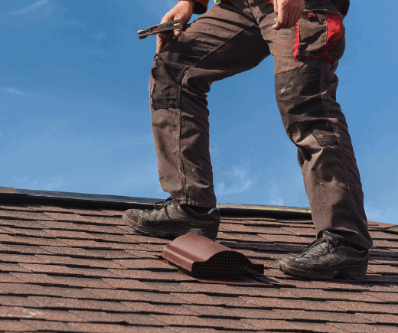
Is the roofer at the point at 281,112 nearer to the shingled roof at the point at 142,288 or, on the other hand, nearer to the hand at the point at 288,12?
the hand at the point at 288,12

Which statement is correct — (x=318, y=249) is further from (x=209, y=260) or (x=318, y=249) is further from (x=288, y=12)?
(x=288, y=12)

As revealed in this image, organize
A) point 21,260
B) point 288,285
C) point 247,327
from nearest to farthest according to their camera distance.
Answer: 1. point 247,327
2. point 21,260
3. point 288,285

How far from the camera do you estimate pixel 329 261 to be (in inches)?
80.5

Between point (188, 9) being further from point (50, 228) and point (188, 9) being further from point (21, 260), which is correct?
point (21, 260)

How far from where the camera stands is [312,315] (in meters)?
1.63

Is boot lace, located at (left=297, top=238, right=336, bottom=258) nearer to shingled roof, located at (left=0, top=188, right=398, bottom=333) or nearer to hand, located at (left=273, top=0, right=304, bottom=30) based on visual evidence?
shingled roof, located at (left=0, top=188, right=398, bottom=333)

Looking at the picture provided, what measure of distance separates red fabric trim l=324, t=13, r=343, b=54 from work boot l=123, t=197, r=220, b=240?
857 millimetres

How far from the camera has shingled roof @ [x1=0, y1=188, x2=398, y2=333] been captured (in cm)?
136

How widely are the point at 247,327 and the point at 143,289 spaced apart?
366 millimetres

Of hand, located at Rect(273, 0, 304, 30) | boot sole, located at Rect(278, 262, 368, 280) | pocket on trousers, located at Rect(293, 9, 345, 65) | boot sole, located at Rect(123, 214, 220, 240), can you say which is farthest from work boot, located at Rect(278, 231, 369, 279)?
hand, located at Rect(273, 0, 304, 30)

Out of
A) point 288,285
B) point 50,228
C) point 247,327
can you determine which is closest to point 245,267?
point 288,285

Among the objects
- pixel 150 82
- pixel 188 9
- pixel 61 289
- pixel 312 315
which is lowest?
pixel 312 315

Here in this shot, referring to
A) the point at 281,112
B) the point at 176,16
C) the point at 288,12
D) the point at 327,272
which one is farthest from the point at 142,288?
the point at 176,16

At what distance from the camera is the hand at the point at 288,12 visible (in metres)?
1.95
